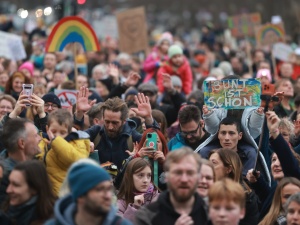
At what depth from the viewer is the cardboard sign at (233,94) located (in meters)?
13.7

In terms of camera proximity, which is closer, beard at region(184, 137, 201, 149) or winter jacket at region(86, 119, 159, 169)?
winter jacket at region(86, 119, 159, 169)

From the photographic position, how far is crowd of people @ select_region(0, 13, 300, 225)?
9.59m

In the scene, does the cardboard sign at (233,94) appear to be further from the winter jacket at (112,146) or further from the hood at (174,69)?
the hood at (174,69)

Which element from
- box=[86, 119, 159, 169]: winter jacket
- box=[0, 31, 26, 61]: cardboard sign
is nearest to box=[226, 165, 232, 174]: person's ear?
box=[86, 119, 159, 169]: winter jacket

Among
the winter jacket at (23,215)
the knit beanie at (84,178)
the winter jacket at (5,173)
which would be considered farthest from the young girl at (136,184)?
the knit beanie at (84,178)

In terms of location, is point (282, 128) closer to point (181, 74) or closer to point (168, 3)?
point (181, 74)

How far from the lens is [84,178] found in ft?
30.0

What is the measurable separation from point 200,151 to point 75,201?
4354 millimetres

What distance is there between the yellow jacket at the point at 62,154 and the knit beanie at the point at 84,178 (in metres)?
2.06

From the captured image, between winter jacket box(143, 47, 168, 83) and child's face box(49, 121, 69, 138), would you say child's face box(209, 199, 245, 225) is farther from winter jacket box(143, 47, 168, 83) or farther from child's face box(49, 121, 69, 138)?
winter jacket box(143, 47, 168, 83)

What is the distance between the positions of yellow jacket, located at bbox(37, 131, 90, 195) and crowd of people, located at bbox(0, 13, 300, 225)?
0.5 inches

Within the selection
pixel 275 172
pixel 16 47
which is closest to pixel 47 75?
pixel 16 47

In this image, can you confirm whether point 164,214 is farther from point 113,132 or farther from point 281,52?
point 281,52

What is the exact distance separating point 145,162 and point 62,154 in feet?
4.46
